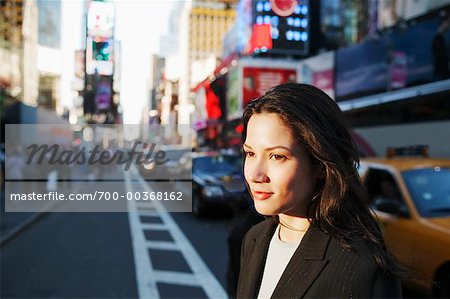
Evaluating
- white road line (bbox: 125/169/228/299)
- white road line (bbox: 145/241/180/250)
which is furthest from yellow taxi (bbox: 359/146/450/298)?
white road line (bbox: 145/241/180/250)

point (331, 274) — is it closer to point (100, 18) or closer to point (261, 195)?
point (261, 195)

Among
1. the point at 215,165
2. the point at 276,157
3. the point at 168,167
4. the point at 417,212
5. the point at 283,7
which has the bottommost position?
the point at 168,167

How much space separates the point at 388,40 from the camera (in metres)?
18.6

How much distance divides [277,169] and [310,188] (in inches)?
6.0


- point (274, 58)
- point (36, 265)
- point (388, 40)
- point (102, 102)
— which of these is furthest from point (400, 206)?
point (102, 102)

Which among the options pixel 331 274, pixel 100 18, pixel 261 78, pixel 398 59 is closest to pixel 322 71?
pixel 398 59

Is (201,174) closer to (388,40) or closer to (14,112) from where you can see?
(388,40)

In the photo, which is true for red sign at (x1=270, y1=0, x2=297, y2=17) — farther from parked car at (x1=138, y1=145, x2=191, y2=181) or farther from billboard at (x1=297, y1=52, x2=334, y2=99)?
billboard at (x1=297, y1=52, x2=334, y2=99)

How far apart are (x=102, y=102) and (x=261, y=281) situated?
43761 millimetres

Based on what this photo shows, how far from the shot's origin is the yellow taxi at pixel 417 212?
469 cm

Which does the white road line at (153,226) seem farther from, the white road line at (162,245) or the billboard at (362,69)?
the billboard at (362,69)

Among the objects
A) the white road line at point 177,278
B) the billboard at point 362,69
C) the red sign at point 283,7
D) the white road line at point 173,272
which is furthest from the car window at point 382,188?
the billboard at point 362,69

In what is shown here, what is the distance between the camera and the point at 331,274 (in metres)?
1.40

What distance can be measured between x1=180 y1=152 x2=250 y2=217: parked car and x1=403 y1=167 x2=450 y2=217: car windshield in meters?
5.49
